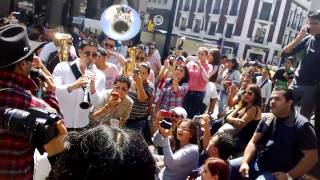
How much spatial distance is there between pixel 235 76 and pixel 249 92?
3914 mm

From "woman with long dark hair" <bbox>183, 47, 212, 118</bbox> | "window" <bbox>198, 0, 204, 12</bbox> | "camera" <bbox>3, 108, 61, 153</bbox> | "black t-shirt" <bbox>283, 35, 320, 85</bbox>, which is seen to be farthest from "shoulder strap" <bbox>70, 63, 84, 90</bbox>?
"window" <bbox>198, 0, 204, 12</bbox>

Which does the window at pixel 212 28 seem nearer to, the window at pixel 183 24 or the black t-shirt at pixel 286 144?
the window at pixel 183 24

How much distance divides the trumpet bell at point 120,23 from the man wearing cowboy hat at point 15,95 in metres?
4.69

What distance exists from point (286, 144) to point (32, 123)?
2263mm

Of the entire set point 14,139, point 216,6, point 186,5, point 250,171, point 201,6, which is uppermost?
point 216,6

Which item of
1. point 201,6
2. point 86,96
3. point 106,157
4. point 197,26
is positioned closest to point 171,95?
point 86,96

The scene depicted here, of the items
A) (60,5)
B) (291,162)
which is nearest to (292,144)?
(291,162)

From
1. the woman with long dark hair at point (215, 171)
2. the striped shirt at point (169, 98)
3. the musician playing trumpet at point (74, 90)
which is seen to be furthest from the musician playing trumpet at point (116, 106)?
the woman with long dark hair at point (215, 171)

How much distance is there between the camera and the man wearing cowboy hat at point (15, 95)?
2.07 metres

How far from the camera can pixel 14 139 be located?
6.82 ft

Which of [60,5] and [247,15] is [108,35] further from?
[247,15]

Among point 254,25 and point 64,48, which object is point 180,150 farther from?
point 254,25

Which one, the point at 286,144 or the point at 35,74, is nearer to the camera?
the point at 35,74

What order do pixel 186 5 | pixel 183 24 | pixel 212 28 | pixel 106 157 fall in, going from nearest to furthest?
pixel 106 157 → pixel 212 28 → pixel 186 5 → pixel 183 24
